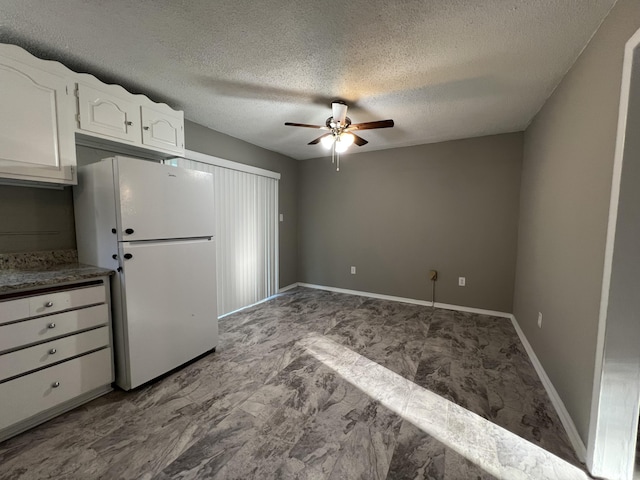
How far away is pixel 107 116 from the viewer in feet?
6.70

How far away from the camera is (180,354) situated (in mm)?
2258

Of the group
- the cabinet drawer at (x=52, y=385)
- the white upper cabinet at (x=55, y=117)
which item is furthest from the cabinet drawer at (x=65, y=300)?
the white upper cabinet at (x=55, y=117)

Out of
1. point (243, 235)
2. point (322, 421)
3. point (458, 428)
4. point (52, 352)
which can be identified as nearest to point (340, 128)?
point (243, 235)

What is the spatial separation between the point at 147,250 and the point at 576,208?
296cm

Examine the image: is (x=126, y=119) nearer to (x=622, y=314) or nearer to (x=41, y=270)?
(x=41, y=270)

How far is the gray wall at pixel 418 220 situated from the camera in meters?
3.48

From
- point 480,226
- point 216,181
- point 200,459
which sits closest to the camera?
point 200,459

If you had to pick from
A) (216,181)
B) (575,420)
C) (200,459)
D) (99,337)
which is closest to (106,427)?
(99,337)

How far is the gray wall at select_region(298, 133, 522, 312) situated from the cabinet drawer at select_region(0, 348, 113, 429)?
3.39 meters

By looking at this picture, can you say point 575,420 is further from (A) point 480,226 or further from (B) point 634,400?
(A) point 480,226

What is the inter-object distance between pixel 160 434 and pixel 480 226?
156 inches

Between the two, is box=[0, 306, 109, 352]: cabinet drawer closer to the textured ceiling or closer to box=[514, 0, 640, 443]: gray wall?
the textured ceiling

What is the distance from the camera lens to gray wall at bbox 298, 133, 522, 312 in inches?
137

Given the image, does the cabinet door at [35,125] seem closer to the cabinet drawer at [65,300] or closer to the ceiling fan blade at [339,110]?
the cabinet drawer at [65,300]
